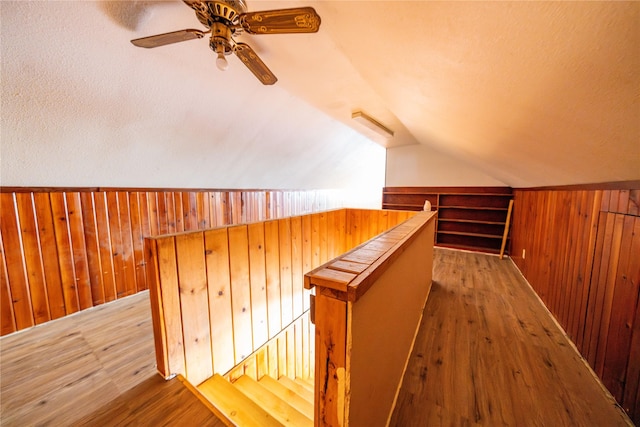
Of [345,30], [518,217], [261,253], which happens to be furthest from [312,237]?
[518,217]

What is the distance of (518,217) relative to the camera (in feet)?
11.4

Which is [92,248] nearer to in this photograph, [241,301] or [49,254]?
[49,254]

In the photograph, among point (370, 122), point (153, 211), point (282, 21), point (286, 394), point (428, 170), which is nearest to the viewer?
point (282, 21)

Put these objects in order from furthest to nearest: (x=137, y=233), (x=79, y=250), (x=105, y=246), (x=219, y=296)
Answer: (x=137, y=233) → (x=105, y=246) → (x=79, y=250) → (x=219, y=296)

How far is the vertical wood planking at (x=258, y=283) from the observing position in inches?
68.2

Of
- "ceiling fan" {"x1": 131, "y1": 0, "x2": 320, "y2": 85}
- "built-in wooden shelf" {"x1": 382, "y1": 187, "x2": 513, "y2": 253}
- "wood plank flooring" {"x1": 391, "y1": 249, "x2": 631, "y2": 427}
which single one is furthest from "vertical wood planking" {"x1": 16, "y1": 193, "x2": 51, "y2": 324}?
"built-in wooden shelf" {"x1": 382, "y1": 187, "x2": 513, "y2": 253}

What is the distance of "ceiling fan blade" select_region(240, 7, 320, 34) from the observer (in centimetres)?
96

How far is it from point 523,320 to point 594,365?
589 millimetres

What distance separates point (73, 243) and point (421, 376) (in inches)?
121

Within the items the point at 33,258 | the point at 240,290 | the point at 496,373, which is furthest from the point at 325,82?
the point at 33,258

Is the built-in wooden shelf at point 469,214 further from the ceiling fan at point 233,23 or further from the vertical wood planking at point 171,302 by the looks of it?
the vertical wood planking at point 171,302

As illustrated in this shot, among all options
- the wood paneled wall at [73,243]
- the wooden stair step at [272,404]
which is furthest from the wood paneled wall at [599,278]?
the wood paneled wall at [73,243]

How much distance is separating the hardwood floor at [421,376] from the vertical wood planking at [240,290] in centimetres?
49

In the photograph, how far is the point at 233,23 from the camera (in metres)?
1.13
